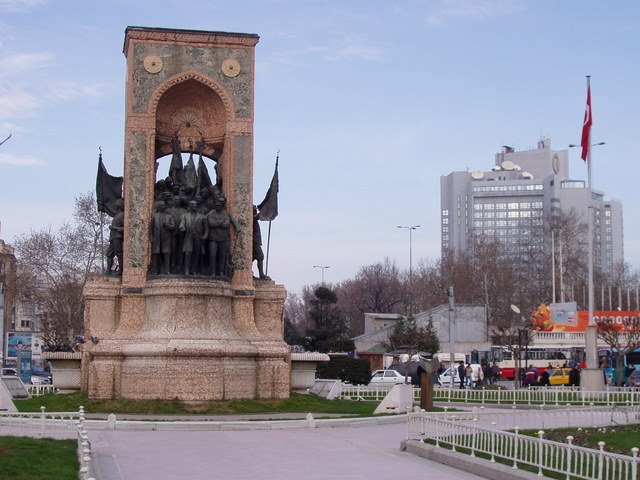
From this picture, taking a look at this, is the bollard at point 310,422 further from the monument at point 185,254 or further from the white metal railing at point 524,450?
the monument at point 185,254

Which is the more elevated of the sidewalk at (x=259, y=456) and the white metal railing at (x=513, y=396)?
the white metal railing at (x=513, y=396)

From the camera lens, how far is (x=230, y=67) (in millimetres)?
30750

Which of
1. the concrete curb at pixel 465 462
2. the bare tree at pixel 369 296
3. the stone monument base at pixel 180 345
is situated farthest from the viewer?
the bare tree at pixel 369 296

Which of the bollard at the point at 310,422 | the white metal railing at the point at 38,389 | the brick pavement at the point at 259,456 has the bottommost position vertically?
the brick pavement at the point at 259,456

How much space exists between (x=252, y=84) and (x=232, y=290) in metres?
6.02

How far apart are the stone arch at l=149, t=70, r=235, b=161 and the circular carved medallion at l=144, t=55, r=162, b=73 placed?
2.40 ft

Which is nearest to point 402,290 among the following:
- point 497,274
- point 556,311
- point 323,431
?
point 497,274

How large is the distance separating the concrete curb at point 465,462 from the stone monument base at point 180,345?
344 inches

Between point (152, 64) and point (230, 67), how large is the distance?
7.20ft

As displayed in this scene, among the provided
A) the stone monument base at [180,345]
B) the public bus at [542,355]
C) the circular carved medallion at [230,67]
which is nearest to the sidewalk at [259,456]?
the stone monument base at [180,345]

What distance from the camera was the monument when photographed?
27359 millimetres

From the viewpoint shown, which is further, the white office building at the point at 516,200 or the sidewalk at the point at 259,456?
the white office building at the point at 516,200

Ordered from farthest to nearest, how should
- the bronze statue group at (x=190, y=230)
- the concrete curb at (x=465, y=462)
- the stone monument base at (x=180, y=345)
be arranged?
the bronze statue group at (x=190, y=230), the stone monument base at (x=180, y=345), the concrete curb at (x=465, y=462)

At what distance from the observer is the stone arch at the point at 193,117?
31016 mm
